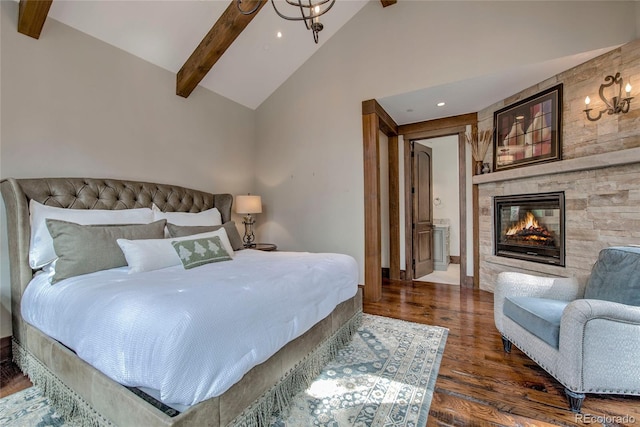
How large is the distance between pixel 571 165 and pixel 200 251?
3619 millimetres

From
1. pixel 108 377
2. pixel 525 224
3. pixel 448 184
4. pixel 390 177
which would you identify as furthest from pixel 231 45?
pixel 448 184

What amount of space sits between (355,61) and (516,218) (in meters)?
2.94

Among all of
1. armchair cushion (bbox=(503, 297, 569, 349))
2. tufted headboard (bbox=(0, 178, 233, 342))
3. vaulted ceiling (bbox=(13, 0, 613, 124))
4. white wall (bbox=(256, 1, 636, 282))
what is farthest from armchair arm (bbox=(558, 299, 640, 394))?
tufted headboard (bbox=(0, 178, 233, 342))

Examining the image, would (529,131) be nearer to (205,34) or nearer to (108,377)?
(205,34)

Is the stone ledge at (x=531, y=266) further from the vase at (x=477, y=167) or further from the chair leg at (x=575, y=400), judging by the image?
the chair leg at (x=575, y=400)

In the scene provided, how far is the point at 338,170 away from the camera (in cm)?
385

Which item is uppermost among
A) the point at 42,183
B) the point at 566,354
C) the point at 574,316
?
the point at 42,183

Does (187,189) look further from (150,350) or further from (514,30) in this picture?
(514,30)

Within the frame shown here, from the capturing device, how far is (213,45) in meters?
3.04

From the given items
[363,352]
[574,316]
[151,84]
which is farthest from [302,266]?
[151,84]

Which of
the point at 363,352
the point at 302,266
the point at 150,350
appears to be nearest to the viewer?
the point at 150,350

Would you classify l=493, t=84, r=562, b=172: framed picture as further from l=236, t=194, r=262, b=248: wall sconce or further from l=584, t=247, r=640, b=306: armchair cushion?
l=236, t=194, r=262, b=248: wall sconce

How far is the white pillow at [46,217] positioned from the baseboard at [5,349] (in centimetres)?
74

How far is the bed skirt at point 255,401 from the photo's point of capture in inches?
51.9
